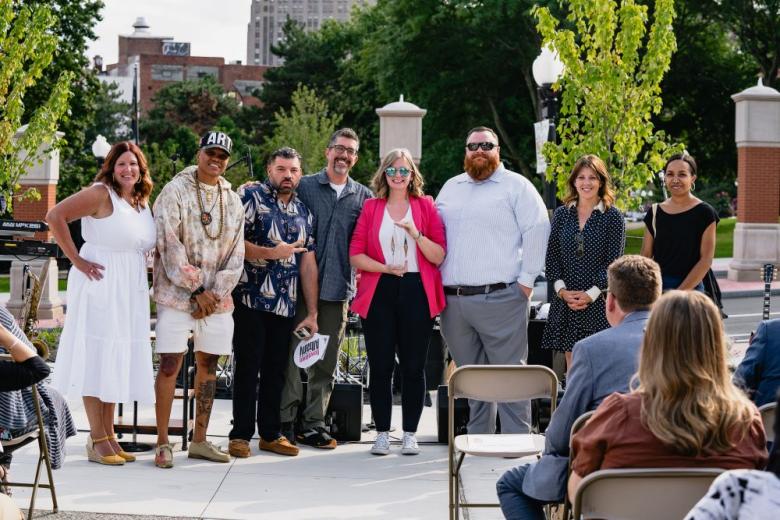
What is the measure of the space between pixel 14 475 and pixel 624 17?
33.7 feet

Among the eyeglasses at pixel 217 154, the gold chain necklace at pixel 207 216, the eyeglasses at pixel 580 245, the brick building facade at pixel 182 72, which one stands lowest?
the eyeglasses at pixel 580 245

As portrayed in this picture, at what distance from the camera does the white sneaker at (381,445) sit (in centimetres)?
775

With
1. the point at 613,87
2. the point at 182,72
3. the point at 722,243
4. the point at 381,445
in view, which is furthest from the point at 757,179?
the point at 182,72

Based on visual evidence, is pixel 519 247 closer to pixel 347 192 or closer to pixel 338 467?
pixel 347 192

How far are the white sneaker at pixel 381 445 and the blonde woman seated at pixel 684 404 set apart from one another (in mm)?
4252

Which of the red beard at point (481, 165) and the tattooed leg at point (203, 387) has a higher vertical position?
the red beard at point (481, 165)

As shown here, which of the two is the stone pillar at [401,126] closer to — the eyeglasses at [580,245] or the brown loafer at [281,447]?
the eyeglasses at [580,245]

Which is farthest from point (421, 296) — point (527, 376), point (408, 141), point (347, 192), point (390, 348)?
point (408, 141)

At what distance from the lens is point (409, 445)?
25.5ft

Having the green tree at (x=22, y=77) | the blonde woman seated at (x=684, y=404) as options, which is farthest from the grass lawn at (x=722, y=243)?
the blonde woman seated at (x=684, y=404)

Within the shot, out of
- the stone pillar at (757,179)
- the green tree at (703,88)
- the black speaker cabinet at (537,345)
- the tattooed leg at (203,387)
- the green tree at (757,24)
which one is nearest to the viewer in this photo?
the tattooed leg at (203,387)

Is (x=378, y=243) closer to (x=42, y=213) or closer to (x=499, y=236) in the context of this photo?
(x=499, y=236)

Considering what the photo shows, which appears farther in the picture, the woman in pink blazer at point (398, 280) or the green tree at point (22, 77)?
the green tree at point (22, 77)

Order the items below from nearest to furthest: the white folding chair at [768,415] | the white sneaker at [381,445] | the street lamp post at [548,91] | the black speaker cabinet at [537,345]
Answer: the white folding chair at [768,415], the white sneaker at [381,445], the black speaker cabinet at [537,345], the street lamp post at [548,91]
